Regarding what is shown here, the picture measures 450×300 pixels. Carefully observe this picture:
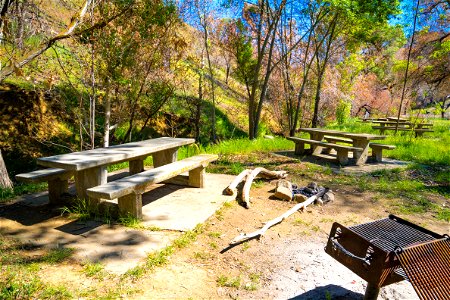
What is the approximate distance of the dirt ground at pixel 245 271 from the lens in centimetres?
258

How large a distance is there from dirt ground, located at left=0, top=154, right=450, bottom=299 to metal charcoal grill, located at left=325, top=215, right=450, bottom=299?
56cm

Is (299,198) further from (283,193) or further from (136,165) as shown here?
(136,165)

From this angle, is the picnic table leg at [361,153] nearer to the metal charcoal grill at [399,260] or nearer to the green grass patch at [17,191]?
the metal charcoal grill at [399,260]

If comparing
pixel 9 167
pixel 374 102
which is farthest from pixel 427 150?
pixel 374 102

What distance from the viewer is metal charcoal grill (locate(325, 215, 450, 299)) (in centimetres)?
192

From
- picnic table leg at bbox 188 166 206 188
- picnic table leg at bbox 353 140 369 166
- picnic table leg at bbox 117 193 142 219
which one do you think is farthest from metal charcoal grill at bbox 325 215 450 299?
picnic table leg at bbox 353 140 369 166

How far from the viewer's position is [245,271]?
2.93 metres

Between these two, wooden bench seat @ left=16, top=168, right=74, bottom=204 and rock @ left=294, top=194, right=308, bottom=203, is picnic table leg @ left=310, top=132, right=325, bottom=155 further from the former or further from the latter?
wooden bench seat @ left=16, top=168, right=74, bottom=204

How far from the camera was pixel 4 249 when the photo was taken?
10.0ft

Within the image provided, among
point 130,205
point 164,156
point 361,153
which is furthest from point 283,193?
point 361,153

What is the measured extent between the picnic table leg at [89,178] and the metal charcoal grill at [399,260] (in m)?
2.68

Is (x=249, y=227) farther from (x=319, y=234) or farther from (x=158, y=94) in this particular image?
(x=158, y=94)

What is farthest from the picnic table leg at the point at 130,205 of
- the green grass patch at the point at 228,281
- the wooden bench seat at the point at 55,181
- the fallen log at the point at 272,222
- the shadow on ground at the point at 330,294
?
the shadow on ground at the point at 330,294

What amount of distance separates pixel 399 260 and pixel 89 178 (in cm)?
326
